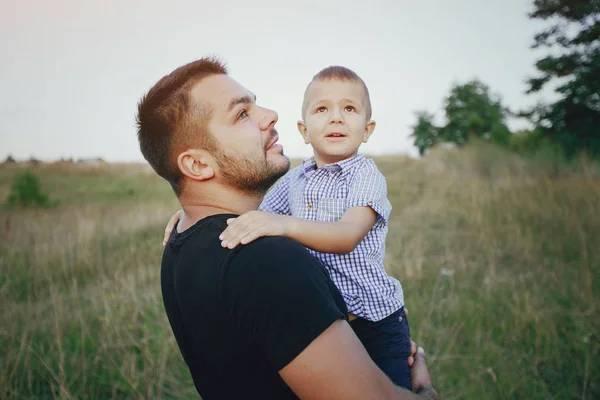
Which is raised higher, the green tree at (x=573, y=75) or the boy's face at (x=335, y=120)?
the green tree at (x=573, y=75)

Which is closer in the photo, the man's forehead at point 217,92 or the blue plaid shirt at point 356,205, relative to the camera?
the man's forehead at point 217,92

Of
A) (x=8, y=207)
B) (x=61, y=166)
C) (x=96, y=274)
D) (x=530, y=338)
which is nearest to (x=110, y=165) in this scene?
(x=61, y=166)

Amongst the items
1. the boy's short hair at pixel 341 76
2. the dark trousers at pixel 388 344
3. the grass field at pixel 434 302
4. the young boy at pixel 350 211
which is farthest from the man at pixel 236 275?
the grass field at pixel 434 302

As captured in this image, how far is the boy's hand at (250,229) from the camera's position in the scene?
4.21 feet

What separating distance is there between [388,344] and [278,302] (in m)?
1.08

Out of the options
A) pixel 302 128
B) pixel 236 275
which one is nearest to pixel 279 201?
pixel 302 128

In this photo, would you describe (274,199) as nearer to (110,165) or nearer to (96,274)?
(96,274)

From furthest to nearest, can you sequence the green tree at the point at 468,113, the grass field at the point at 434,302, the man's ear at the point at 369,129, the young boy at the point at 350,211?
1. the green tree at the point at 468,113
2. the grass field at the point at 434,302
3. the man's ear at the point at 369,129
4. the young boy at the point at 350,211

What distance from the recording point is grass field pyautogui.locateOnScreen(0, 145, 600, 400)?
3451 mm

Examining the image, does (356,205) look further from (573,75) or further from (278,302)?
(573,75)

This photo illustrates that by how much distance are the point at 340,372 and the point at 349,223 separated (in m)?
0.82

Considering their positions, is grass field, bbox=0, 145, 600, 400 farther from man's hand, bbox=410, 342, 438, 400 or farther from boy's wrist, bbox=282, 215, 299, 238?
boy's wrist, bbox=282, 215, 299, 238

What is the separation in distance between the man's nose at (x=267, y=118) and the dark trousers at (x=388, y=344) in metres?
1.03

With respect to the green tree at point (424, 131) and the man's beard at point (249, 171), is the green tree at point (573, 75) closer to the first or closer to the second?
the man's beard at point (249, 171)
